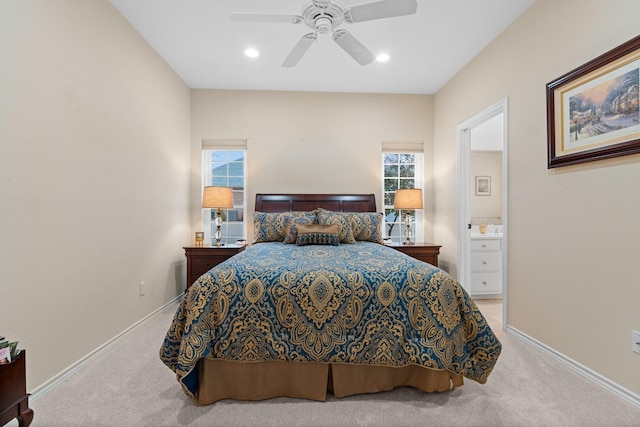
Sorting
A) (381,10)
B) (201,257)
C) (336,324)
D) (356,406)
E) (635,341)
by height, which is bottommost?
(356,406)

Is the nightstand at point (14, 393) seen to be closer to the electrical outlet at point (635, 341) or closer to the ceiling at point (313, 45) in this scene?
the ceiling at point (313, 45)

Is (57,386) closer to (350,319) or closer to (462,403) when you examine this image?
(350,319)

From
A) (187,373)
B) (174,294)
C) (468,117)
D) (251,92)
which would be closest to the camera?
(187,373)

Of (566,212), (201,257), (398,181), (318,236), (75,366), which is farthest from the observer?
(398,181)

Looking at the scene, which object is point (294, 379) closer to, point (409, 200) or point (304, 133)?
point (409, 200)

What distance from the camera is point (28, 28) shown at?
1759 mm

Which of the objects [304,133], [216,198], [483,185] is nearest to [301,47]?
[304,133]

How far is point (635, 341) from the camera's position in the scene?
1.75 meters

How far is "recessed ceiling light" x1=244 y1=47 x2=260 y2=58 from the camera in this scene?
10.4ft

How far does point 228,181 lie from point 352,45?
2665mm

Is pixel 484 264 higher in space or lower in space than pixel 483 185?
lower

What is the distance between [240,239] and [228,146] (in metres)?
1.33

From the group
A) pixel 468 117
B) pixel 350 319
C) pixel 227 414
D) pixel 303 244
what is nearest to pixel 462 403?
pixel 350 319

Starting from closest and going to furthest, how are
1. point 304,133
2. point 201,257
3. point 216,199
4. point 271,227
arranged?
point 271,227 → point 201,257 → point 216,199 → point 304,133
